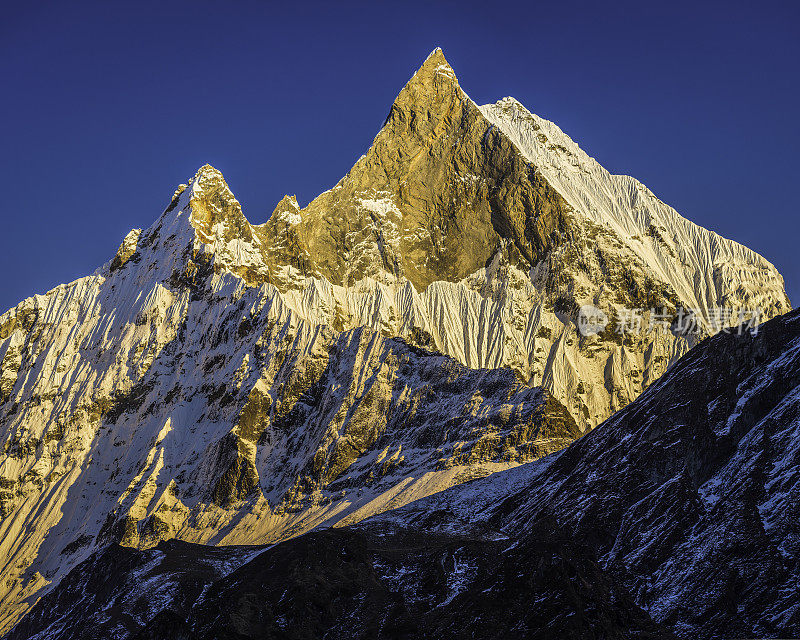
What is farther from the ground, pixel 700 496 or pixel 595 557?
pixel 700 496

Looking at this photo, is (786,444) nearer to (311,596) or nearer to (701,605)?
(701,605)

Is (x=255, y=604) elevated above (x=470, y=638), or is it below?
above

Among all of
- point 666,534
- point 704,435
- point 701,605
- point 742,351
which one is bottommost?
point 701,605

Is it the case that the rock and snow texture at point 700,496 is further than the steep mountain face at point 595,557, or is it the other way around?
the rock and snow texture at point 700,496

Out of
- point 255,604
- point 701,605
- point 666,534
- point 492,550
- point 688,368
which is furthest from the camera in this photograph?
point 688,368

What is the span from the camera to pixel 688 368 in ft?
461

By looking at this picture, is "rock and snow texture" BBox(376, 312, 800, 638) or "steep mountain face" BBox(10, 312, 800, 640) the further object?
"rock and snow texture" BBox(376, 312, 800, 638)

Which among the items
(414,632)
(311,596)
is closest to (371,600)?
(311,596)

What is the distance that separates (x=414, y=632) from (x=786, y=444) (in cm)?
4085

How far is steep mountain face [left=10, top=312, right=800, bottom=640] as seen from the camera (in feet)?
296

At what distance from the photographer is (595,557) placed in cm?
11319

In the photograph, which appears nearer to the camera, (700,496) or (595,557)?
(700,496)

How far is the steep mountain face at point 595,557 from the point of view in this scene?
9031 cm

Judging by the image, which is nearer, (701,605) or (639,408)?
(701,605)
